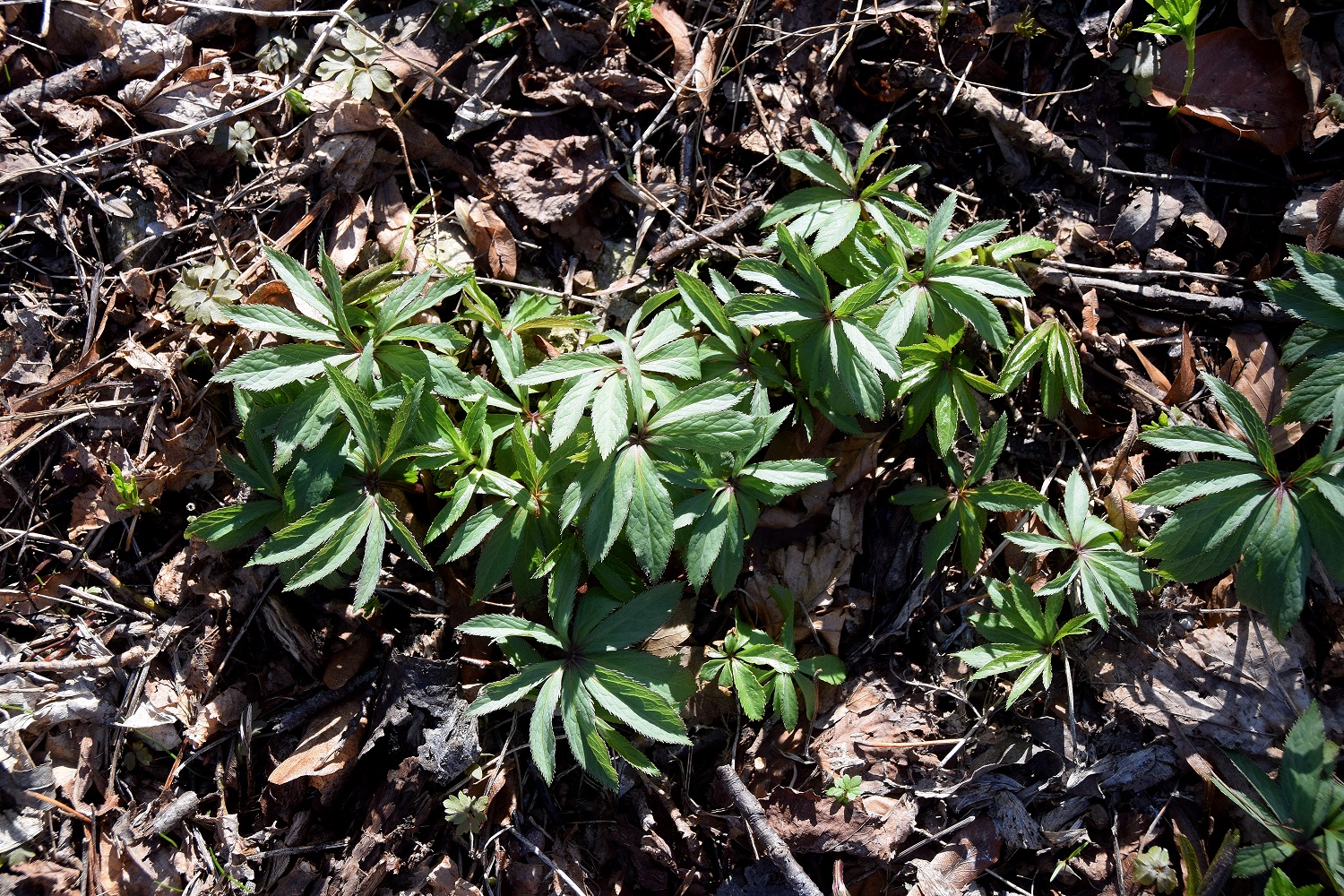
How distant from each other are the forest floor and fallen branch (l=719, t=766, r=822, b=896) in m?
0.06

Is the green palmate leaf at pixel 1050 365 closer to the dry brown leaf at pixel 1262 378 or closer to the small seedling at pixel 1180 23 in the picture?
the dry brown leaf at pixel 1262 378

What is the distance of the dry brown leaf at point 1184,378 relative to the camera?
2.50m

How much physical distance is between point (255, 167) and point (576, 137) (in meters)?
A: 1.10

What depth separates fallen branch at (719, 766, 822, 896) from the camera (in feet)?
7.07

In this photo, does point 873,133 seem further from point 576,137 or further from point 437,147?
point 437,147

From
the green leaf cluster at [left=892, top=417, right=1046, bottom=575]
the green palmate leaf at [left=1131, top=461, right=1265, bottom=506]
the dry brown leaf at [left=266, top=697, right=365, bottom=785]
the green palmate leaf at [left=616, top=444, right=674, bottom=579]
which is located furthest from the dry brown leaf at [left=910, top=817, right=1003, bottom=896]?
the dry brown leaf at [left=266, top=697, right=365, bottom=785]

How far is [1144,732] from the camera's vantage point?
91.7 inches

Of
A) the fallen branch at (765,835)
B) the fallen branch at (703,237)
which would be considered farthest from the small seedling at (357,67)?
the fallen branch at (765,835)

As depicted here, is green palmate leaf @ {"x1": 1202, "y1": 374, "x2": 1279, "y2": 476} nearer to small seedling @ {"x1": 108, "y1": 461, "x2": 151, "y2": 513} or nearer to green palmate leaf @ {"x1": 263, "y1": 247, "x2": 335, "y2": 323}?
green palmate leaf @ {"x1": 263, "y1": 247, "x2": 335, "y2": 323}

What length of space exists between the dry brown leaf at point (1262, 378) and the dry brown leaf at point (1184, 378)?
0.12m

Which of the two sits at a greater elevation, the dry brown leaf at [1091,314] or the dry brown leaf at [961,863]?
the dry brown leaf at [1091,314]

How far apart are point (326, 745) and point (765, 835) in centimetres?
132

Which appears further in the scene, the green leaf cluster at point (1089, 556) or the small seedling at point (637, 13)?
the small seedling at point (637, 13)

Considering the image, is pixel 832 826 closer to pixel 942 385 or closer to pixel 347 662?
pixel 942 385
